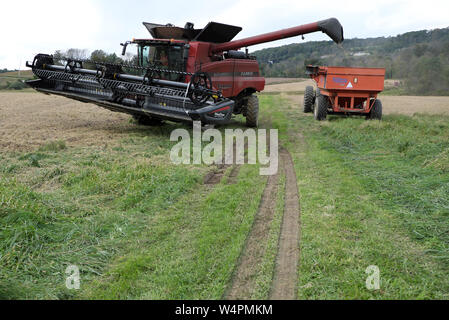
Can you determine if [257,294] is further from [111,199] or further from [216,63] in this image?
[216,63]

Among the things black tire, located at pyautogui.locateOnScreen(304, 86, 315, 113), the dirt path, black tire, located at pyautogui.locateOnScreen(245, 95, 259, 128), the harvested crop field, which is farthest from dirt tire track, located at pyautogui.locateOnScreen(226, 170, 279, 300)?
black tire, located at pyautogui.locateOnScreen(304, 86, 315, 113)

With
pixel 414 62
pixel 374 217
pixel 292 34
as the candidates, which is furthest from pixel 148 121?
pixel 414 62

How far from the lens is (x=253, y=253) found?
352 cm

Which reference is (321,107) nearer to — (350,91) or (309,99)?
(350,91)

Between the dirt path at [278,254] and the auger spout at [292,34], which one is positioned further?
the auger spout at [292,34]

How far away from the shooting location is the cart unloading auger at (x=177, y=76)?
27.7ft

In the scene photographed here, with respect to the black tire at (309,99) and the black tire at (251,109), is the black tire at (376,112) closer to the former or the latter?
the black tire at (309,99)

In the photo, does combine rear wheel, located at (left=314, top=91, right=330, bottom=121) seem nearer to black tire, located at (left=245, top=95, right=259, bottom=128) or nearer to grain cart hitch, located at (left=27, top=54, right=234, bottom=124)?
black tire, located at (left=245, top=95, right=259, bottom=128)

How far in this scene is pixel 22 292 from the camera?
2803mm

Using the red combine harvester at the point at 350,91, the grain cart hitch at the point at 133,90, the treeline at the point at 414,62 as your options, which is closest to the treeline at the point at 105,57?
the grain cart hitch at the point at 133,90

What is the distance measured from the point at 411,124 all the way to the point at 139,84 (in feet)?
26.4

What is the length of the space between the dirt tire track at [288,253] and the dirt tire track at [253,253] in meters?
0.18

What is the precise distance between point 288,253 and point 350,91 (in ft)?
32.5
